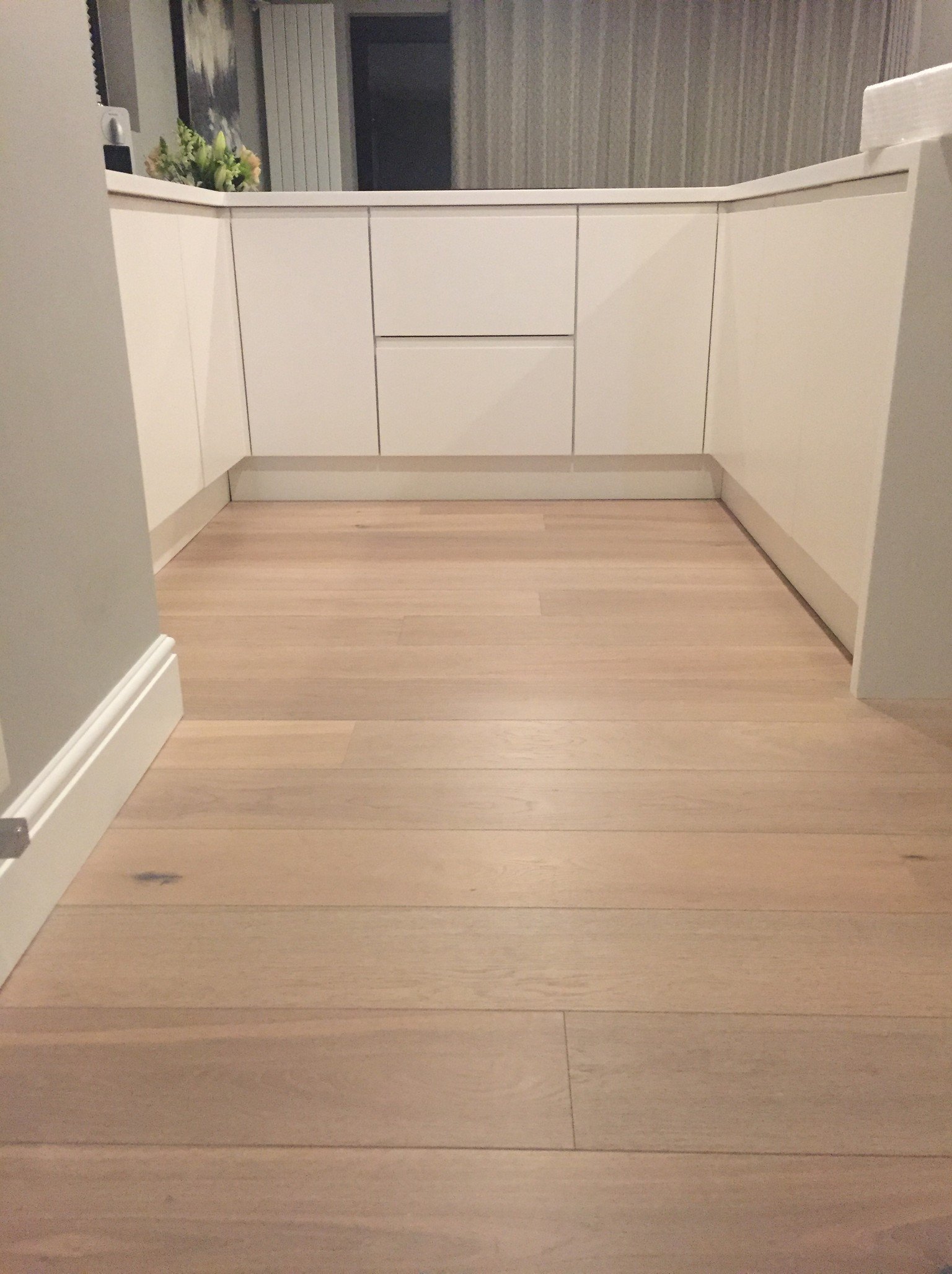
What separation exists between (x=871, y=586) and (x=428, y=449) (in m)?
1.59

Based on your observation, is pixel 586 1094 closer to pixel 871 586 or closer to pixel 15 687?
pixel 15 687

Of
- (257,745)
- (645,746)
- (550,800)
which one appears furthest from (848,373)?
(257,745)

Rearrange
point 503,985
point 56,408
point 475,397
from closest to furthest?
point 503,985 < point 56,408 < point 475,397

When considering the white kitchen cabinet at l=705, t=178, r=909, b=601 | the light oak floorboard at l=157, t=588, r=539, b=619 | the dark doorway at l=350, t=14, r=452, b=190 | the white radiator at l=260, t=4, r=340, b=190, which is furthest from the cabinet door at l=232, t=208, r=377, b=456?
the dark doorway at l=350, t=14, r=452, b=190

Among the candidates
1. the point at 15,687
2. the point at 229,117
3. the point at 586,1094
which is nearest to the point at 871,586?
the point at 586,1094

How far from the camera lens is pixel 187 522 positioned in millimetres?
2621

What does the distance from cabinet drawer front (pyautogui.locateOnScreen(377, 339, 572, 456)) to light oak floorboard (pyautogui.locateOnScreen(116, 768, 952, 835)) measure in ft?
5.33

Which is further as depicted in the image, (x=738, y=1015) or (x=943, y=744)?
(x=943, y=744)

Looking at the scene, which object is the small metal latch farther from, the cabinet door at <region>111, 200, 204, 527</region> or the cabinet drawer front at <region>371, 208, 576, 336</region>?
the cabinet drawer front at <region>371, 208, 576, 336</region>

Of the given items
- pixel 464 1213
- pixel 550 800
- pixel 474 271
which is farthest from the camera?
pixel 474 271

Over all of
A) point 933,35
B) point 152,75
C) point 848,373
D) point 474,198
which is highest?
point 933,35

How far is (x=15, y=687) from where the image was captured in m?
1.10

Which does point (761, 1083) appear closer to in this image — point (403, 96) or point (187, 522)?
point (187, 522)

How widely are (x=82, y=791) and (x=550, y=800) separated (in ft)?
1.99
